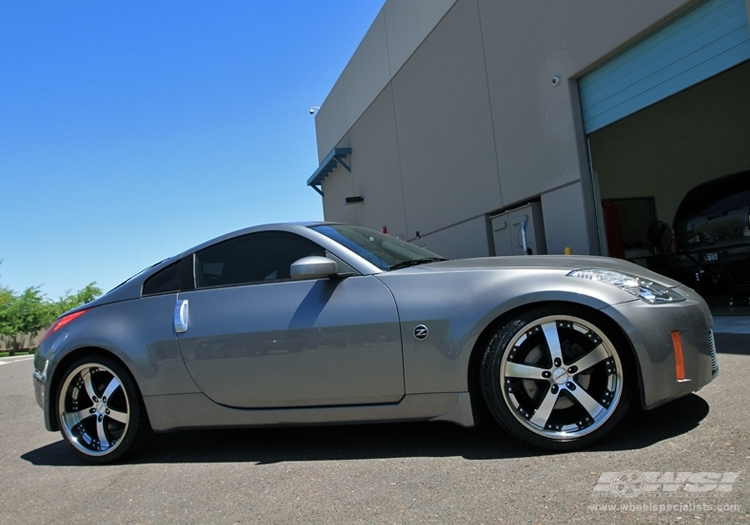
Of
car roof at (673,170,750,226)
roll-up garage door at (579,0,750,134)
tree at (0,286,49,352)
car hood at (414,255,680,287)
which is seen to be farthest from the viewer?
tree at (0,286,49,352)

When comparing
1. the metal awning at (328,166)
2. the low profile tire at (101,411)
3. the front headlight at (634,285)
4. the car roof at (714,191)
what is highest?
the metal awning at (328,166)

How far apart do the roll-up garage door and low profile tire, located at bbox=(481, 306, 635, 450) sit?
5743 millimetres

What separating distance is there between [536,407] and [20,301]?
46.6 meters

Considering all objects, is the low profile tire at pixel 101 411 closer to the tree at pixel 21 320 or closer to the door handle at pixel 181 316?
the door handle at pixel 181 316

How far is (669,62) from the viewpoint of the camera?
7.71 metres

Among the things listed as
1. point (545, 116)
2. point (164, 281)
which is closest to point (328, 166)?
point (545, 116)

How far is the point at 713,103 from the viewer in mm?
13578

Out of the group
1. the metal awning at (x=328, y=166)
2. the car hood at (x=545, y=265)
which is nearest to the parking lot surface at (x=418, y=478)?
the car hood at (x=545, y=265)

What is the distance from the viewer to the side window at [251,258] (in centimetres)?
346

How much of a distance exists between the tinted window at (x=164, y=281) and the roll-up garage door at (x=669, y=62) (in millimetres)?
6707

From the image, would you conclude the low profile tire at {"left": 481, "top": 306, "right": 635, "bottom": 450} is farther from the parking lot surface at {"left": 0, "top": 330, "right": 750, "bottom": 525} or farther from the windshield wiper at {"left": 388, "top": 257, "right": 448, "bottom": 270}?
the windshield wiper at {"left": 388, "top": 257, "right": 448, "bottom": 270}

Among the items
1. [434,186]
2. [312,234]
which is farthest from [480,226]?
[312,234]

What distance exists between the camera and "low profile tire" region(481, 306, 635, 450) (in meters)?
2.71

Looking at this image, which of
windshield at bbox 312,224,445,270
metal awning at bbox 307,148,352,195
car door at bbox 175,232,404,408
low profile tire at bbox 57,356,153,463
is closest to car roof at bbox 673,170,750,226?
windshield at bbox 312,224,445,270
